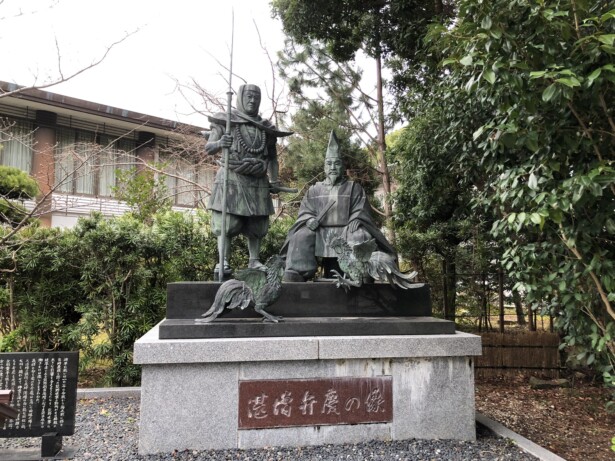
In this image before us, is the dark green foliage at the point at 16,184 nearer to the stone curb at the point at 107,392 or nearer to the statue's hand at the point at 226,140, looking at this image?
the stone curb at the point at 107,392

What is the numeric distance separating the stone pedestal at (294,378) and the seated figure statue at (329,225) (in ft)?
3.97

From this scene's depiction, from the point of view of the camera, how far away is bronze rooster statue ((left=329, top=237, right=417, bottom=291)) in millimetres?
4457

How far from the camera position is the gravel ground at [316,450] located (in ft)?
11.9

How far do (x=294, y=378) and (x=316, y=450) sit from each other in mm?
632

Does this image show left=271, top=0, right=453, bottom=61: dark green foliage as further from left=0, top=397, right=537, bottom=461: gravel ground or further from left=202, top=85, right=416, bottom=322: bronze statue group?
left=0, top=397, right=537, bottom=461: gravel ground

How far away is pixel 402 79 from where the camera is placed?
32.1 feet

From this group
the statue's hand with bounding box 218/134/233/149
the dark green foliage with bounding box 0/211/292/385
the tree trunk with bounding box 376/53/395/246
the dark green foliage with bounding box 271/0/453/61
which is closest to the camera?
the statue's hand with bounding box 218/134/233/149

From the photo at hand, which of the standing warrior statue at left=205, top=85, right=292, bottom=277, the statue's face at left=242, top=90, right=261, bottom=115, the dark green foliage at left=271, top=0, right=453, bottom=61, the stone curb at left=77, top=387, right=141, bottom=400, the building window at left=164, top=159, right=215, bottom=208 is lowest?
the stone curb at left=77, top=387, right=141, bottom=400

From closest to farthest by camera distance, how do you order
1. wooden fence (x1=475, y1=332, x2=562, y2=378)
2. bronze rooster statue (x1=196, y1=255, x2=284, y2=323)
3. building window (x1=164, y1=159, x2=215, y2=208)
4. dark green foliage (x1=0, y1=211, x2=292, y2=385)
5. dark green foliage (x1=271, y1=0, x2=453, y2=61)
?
bronze rooster statue (x1=196, y1=255, x2=284, y2=323) < dark green foliage (x1=0, y1=211, x2=292, y2=385) < wooden fence (x1=475, y1=332, x2=562, y2=378) < dark green foliage (x1=271, y1=0, x2=453, y2=61) < building window (x1=164, y1=159, x2=215, y2=208)

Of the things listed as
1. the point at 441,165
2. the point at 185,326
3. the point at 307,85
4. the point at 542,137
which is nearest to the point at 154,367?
the point at 185,326

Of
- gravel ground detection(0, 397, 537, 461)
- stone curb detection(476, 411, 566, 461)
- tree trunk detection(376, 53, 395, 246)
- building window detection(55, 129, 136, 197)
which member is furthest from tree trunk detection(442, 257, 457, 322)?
building window detection(55, 129, 136, 197)

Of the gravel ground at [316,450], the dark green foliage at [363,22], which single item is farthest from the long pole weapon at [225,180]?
the dark green foliage at [363,22]

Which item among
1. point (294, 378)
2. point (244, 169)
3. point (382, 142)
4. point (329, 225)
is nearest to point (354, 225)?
point (329, 225)

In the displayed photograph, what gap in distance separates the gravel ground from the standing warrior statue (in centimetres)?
193
